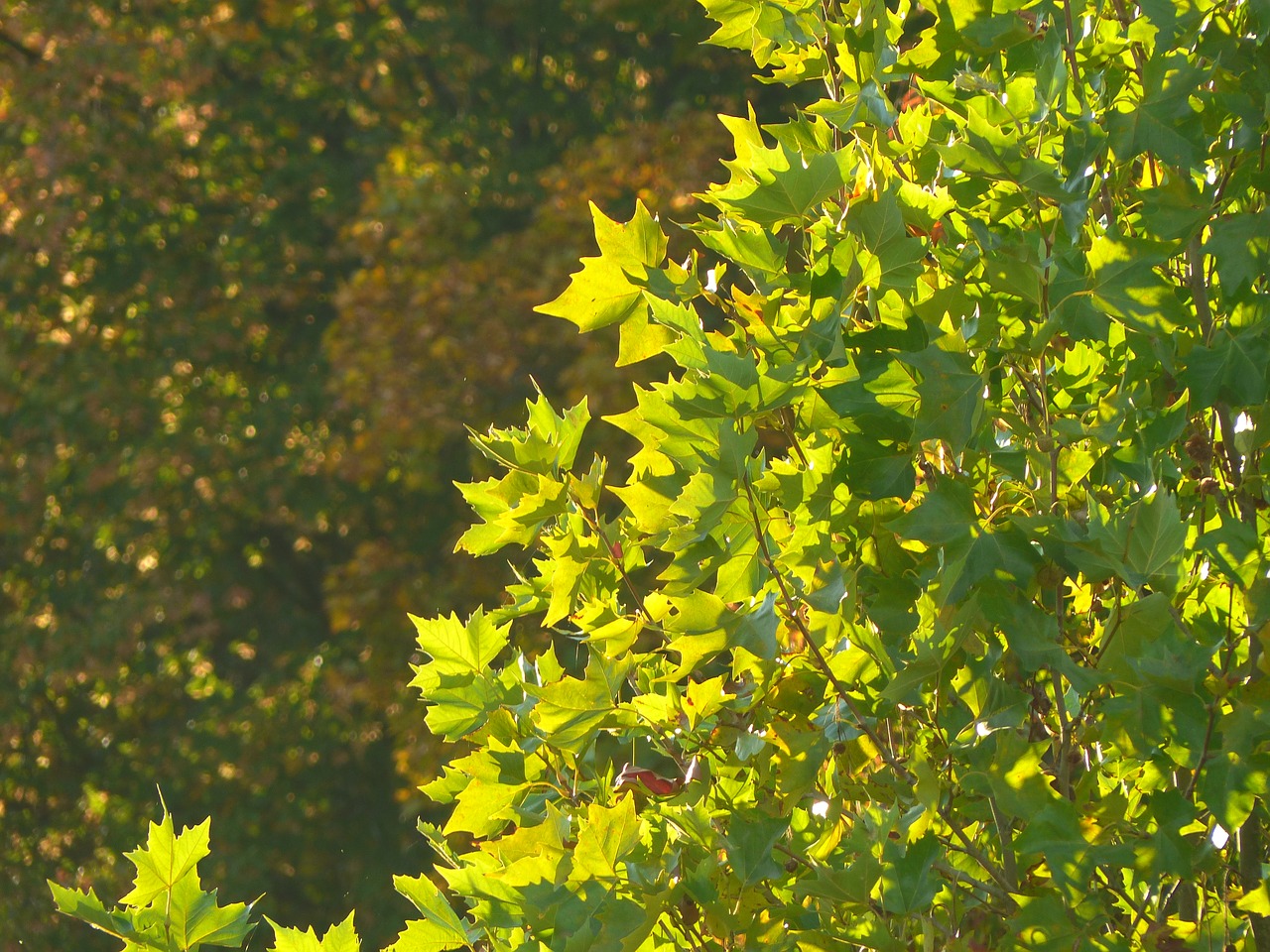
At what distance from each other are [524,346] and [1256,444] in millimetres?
7599

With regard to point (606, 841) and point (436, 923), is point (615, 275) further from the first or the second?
point (436, 923)

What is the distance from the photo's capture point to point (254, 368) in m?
10.6

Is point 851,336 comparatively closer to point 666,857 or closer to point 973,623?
point 973,623

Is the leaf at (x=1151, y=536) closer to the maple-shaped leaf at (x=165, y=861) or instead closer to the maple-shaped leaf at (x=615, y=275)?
the maple-shaped leaf at (x=615, y=275)

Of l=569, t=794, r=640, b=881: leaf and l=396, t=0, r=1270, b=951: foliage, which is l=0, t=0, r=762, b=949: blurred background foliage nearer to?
l=396, t=0, r=1270, b=951: foliage

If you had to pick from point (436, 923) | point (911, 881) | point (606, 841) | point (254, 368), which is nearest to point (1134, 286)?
point (911, 881)

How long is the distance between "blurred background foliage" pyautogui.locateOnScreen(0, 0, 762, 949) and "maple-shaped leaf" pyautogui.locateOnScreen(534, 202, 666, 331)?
7.37m

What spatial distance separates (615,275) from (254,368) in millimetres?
9427

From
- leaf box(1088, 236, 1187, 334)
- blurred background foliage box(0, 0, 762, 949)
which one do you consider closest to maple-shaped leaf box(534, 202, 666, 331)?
leaf box(1088, 236, 1187, 334)

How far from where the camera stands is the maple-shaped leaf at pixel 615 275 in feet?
4.88

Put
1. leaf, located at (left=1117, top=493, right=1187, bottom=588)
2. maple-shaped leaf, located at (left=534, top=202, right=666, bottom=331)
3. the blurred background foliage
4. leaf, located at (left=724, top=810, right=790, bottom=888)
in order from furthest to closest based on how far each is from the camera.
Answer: the blurred background foliage, maple-shaped leaf, located at (left=534, top=202, right=666, bottom=331), leaf, located at (left=724, top=810, right=790, bottom=888), leaf, located at (left=1117, top=493, right=1187, bottom=588)

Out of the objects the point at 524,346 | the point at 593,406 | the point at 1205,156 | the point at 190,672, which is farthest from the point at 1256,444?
the point at 190,672

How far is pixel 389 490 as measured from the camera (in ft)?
33.3

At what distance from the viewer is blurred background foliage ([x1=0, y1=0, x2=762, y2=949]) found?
9.19 metres
